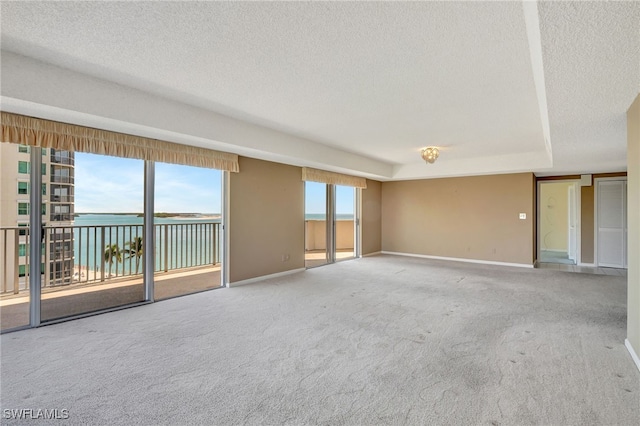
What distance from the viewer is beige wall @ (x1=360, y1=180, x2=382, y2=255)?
7.93 m

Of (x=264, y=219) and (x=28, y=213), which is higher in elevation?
(x=28, y=213)

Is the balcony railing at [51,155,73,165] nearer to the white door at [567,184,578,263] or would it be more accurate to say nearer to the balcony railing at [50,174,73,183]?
the balcony railing at [50,174,73,183]

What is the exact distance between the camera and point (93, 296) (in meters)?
4.07

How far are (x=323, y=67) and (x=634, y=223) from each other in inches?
113

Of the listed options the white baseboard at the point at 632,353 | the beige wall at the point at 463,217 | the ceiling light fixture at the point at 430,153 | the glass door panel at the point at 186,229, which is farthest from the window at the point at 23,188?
the beige wall at the point at 463,217

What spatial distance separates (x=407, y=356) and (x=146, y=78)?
3409 millimetres

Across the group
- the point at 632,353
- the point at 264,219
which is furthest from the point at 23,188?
the point at 632,353

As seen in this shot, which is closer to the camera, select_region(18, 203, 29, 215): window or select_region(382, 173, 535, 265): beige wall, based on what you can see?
select_region(18, 203, 29, 215): window

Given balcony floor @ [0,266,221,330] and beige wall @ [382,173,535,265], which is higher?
beige wall @ [382,173,535,265]

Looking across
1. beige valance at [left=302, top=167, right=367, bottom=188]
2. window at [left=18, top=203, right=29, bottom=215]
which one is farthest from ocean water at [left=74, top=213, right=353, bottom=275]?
beige valance at [left=302, top=167, right=367, bottom=188]

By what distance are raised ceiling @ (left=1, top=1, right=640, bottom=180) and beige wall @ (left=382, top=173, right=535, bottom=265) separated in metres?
2.53

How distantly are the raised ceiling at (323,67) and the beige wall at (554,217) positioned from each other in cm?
604

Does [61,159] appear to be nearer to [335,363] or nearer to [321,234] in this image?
[335,363]

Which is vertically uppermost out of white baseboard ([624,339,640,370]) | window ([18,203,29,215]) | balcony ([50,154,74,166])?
balcony ([50,154,74,166])
